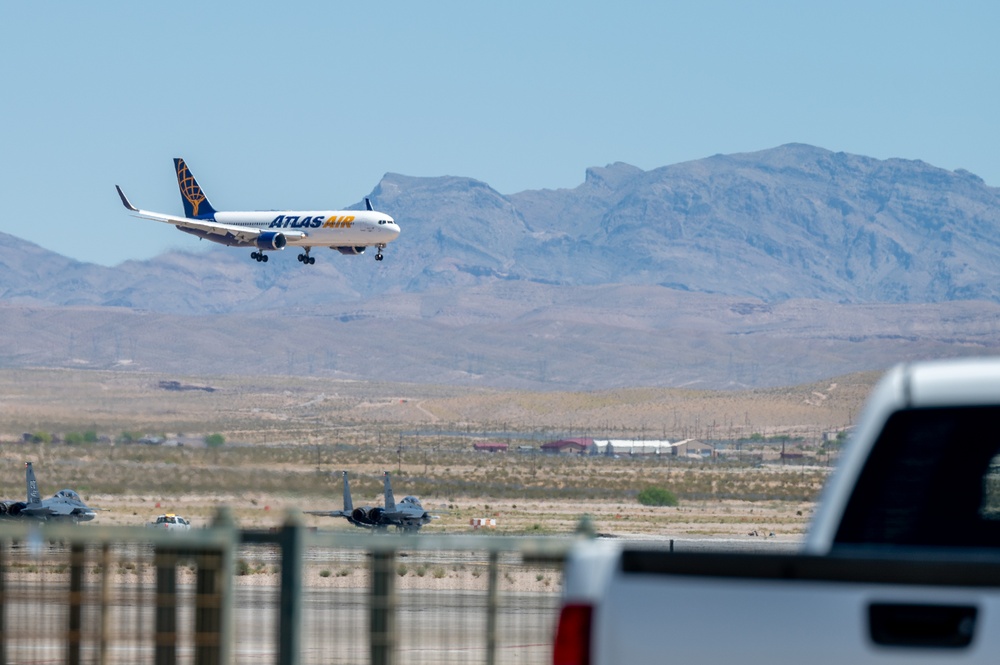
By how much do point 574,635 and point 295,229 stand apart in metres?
89.4

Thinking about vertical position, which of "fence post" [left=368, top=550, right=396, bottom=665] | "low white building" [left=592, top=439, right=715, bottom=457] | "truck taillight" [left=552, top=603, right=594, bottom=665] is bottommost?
"low white building" [left=592, top=439, right=715, bottom=457]

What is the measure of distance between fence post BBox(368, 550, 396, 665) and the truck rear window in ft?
10.5

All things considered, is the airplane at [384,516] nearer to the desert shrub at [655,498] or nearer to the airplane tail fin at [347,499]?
the airplane tail fin at [347,499]

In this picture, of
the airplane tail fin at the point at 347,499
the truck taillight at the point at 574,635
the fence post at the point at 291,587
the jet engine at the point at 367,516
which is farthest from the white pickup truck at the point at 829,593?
the jet engine at the point at 367,516

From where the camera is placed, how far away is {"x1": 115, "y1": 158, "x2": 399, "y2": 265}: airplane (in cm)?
9062

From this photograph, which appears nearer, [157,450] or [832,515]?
[832,515]

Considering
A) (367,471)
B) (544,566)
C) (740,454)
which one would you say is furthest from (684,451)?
(544,566)

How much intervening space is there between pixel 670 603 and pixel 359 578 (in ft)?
152

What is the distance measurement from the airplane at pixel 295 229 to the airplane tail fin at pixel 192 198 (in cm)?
365

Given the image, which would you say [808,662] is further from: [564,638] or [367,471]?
[367,471]

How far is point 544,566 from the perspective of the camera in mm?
11195

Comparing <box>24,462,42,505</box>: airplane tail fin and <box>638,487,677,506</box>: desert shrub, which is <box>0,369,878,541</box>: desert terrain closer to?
<box>638,487,677,506</box>: desert shrub

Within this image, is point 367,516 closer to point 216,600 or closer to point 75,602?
point 216,600

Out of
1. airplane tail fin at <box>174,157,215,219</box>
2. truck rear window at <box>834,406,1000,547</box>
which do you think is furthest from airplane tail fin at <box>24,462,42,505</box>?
truck rear window at <box>834,406,1000,547</box>
